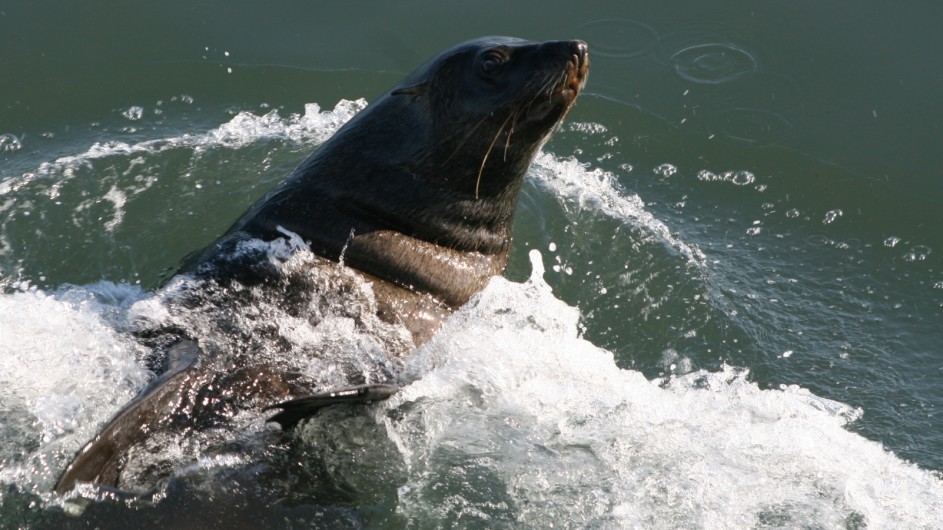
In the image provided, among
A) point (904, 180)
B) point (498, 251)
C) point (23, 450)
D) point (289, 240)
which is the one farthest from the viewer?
point (904, 180)

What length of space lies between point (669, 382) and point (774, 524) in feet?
3.69

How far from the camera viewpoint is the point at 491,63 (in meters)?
4.55

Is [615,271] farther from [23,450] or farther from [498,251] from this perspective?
[23,450]

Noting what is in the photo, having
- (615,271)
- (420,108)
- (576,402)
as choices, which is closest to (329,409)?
(576,402)

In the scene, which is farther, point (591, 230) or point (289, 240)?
point (591, 230)

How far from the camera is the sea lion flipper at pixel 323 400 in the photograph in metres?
3.52

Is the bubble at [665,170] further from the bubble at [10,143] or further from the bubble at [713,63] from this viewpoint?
the bubble at [10,143]

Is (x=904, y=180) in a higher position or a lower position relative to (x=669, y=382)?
higher

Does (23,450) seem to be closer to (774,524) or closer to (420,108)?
(420,108)

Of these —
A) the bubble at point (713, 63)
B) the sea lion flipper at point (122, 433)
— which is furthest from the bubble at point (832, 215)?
the sea lion flipper at point (122, 433)

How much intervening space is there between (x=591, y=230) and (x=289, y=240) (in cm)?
226

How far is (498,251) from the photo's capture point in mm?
5059

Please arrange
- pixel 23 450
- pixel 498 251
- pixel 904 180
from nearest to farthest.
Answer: pixel 23 450
pixel 498 251
pixel 904 180

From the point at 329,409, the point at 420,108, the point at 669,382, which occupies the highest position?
the point at 420,108
